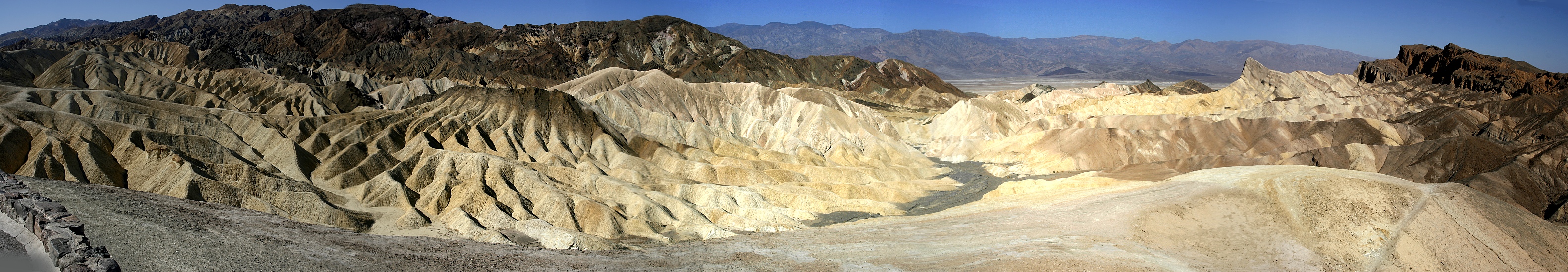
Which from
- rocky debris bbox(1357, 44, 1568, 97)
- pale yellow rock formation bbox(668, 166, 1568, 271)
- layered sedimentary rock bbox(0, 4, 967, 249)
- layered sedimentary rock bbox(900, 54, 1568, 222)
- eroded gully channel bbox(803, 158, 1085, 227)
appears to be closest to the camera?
pale yellow rock formation bbox(668, 166, 1568, 271)

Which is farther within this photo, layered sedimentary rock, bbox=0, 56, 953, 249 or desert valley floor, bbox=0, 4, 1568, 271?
layered sedimentary rock, bbox=0, 56, 953, 249

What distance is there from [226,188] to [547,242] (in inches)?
771

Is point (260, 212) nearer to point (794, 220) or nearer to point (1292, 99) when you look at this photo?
point (794, 220)

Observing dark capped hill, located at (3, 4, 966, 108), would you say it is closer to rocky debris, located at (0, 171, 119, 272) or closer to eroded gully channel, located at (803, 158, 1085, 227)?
eroded gully channel, located at (803, 158, 1085, 227)

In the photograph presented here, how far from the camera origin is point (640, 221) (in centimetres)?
4591

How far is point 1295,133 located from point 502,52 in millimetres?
140522

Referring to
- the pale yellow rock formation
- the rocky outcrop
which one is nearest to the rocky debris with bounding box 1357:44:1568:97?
the rocky outcrop

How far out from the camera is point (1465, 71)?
98.3 metres

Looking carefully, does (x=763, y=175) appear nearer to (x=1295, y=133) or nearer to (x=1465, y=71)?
(x=1295, y=133)

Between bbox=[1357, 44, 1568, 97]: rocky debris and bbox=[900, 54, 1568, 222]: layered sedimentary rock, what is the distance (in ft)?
4.69

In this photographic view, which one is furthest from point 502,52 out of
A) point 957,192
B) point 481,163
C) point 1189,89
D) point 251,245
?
point 251,245

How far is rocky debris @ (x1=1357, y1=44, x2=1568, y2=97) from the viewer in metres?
85.8

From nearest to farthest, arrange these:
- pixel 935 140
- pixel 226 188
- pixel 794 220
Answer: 1. pixel 226 188
2. pixel 794 220
3. pixel 935 140

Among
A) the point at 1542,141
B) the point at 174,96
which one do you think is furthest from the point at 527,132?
the point at 1542,141
